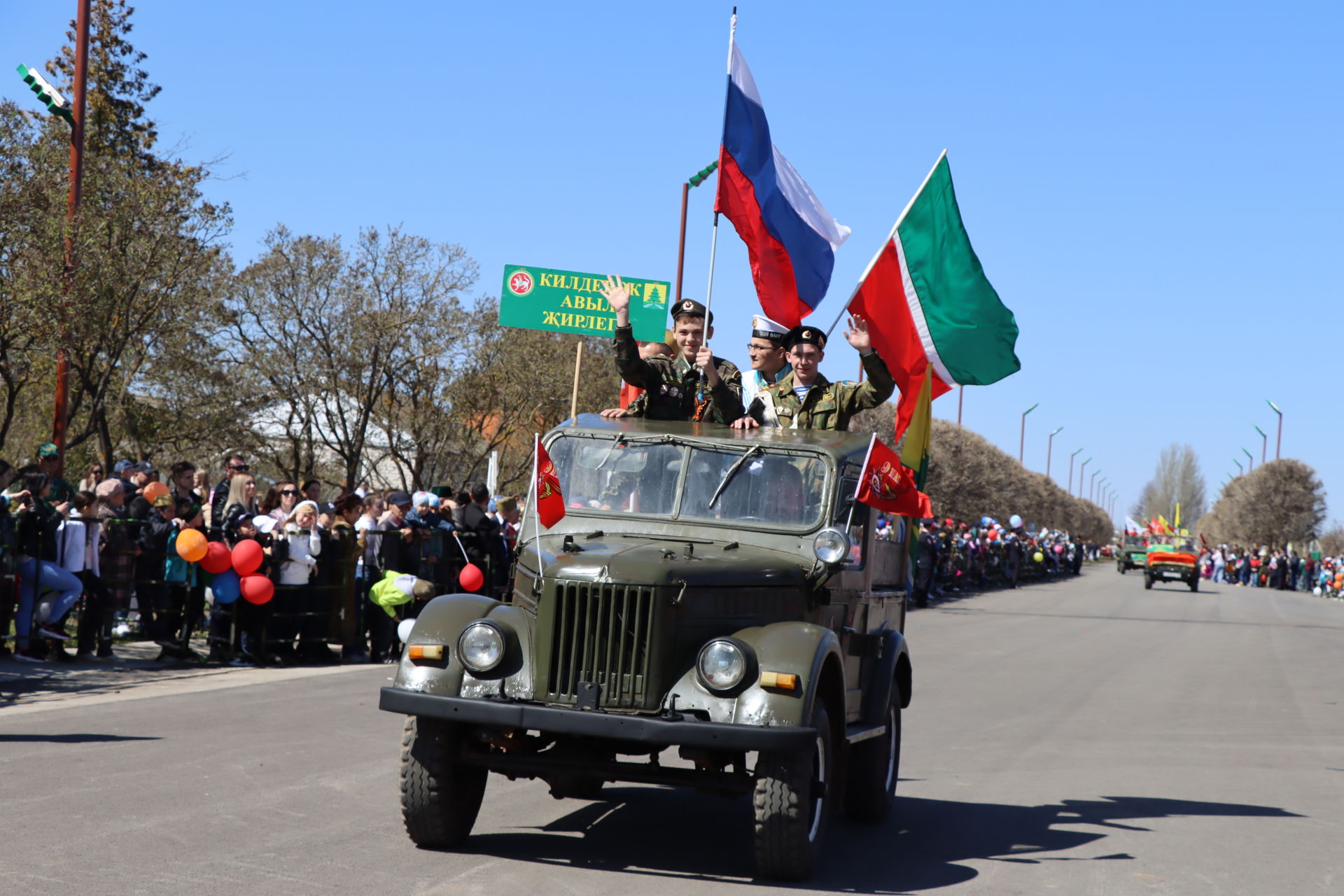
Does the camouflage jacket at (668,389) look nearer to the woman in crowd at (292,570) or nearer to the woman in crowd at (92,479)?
the woman in crowd at (292,570)

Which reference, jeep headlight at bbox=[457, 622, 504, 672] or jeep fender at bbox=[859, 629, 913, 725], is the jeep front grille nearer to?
jeep headlight at bbox=[457, 622, 504, 672]

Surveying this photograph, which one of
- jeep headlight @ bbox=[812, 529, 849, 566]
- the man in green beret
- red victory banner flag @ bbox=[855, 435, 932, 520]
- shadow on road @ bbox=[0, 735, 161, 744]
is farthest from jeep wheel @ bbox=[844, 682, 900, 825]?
the man in green beret

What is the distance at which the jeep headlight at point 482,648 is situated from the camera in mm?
6250

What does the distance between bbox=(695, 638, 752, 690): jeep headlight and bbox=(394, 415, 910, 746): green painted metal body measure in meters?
0.06

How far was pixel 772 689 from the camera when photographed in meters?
6.02

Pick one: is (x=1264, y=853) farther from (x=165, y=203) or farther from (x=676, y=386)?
(x=165, y=203)

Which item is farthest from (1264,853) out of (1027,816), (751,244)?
(751,244)

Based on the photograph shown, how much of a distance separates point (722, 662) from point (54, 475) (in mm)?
9737

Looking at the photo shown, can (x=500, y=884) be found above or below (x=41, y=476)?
below

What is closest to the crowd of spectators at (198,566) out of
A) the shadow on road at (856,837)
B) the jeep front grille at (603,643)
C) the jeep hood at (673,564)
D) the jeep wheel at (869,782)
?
the shadow on road at (856,837)

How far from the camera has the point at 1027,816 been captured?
843 cm

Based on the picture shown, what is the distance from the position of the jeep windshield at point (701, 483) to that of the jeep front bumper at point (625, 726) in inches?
55.0

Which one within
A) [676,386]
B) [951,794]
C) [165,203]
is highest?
[165,203]

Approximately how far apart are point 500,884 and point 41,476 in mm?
8643
